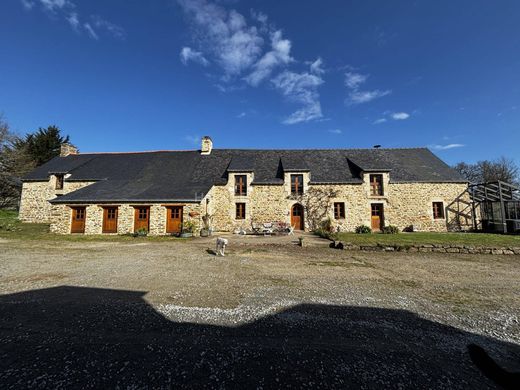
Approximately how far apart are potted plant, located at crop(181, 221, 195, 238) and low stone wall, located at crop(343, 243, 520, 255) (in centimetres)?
873

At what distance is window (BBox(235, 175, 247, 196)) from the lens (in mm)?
16953

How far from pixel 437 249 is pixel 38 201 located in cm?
2861

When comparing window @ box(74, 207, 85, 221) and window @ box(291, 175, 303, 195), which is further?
window @ box(291, 175, 303, 195)

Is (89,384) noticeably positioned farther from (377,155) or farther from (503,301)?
(377,155)

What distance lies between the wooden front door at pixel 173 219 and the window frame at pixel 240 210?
13.9 ft

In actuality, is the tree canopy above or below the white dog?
above

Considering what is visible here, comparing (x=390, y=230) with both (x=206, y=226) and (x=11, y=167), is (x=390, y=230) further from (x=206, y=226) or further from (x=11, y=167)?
(x=11, y=167)

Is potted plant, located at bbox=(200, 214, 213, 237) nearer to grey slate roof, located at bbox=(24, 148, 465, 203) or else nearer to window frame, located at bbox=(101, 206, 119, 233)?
grey slate roof, located at bbox=(24, 148, 465, 203)

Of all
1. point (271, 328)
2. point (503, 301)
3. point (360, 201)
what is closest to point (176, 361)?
point (271, 328)

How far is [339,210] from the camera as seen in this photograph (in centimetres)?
1658

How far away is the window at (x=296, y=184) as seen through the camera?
1678 cm

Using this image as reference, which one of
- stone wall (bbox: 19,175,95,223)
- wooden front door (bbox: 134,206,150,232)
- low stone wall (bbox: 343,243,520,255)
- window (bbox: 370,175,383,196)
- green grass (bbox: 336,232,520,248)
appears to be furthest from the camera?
stone wall (bbox: 19,175,95,223)

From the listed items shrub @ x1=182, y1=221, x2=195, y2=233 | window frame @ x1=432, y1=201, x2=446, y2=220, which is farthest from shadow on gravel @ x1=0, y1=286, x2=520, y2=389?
window frame @ x1=432, y1=201, x2=446, y2=220

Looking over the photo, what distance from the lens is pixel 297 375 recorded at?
2.26m
